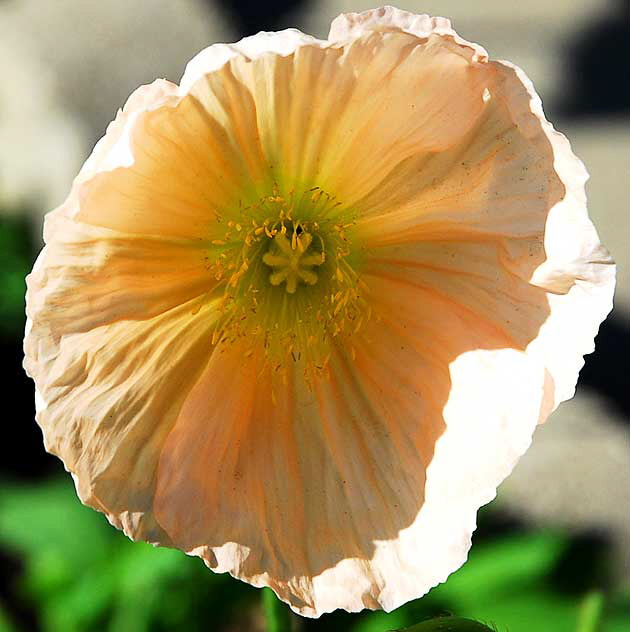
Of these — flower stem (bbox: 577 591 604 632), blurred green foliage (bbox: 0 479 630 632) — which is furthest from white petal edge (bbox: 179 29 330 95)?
blurred green foliage (bbox: 0 479 630 632)

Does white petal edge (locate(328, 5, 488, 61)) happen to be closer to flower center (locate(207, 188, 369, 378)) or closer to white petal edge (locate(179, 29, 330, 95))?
white petal edge (locate(179, 29, 330, 95))

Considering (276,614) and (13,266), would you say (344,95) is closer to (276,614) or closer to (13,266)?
(276,614)

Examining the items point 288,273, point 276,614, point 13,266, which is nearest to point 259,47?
point 288,273

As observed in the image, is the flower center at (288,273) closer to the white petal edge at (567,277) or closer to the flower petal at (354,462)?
the flower petal at (354,462)

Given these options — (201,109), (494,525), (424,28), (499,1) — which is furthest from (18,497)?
(499,1)

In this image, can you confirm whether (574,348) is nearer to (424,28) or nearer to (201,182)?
(424,28)
